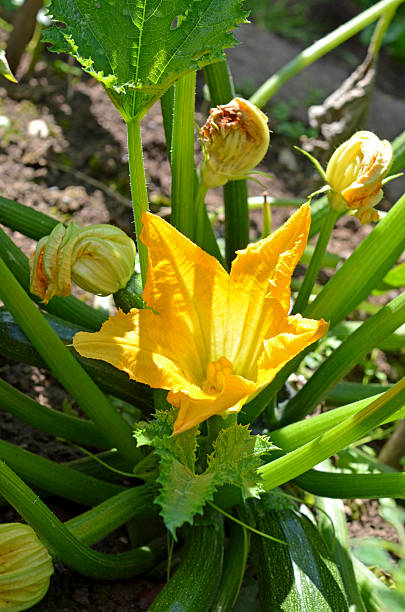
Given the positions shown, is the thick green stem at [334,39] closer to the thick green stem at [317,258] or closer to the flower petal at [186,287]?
the thick green stem at [317,258]

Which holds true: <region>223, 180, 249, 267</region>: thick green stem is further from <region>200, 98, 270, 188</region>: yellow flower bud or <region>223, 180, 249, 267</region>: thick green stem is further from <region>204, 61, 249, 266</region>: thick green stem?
<region>200, 98, 270, 188</region>: yellow flower bud

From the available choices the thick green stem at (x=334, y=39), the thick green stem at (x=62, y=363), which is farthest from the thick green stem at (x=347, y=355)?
the thick green stem at (x=334, y=39)

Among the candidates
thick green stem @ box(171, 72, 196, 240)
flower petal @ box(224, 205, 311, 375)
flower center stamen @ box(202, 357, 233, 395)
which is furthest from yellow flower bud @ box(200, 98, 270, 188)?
flower center stamen @ box(202, 357, 233, 395)

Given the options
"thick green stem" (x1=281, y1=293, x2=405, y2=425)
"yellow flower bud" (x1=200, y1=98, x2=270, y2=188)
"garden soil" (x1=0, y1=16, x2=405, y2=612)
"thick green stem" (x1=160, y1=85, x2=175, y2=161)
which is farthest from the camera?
"garden soil" (x1=0, y1=16, x2=405, y2=612)

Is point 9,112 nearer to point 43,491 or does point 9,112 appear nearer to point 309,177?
point 309,177

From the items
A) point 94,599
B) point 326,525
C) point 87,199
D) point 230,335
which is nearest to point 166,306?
point 230,335

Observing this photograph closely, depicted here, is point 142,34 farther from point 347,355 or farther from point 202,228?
point 347,355
